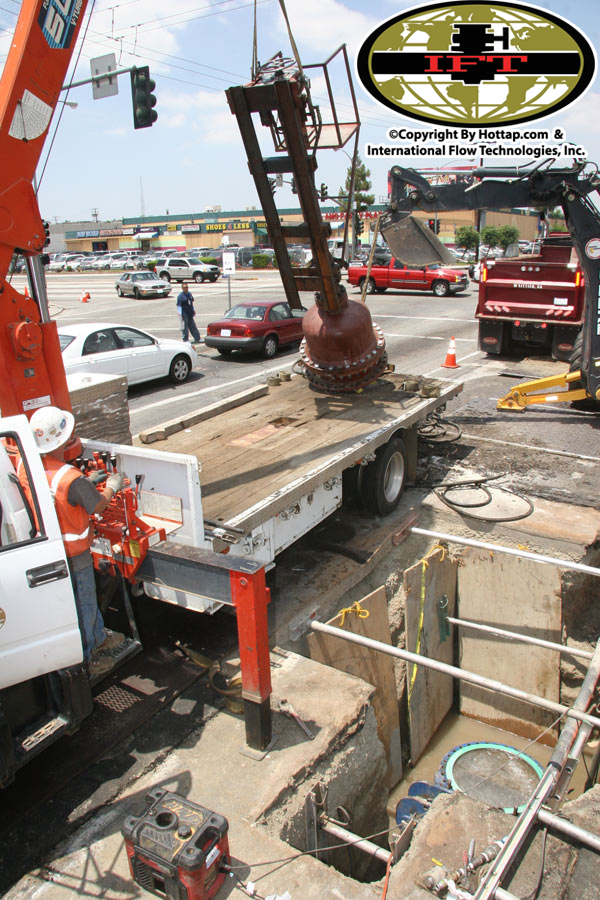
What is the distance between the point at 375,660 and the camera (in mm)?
6500

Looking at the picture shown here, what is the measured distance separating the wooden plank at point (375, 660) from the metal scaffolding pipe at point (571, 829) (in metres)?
2.36

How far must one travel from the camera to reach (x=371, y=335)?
858 centimetres

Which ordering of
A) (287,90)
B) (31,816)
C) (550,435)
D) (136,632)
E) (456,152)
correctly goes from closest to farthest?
1. (31,816)
2. (136,632)
3. (287,90)
4. (550,435)
5. (456,152)

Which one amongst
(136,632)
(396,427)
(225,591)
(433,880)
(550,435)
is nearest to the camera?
(433,880)

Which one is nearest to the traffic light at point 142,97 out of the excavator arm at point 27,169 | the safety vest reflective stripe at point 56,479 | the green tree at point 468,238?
the excavator arm at point 27,169

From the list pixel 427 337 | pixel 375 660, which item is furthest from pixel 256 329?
pixel 375 660

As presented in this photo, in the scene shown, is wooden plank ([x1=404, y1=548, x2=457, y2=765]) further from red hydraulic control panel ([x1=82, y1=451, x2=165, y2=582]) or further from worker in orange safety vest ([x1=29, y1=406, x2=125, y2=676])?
worker in orange safety vest ([x1=29, y1=406, x2=125, y2=676])

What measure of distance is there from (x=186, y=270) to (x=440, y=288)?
20529mm

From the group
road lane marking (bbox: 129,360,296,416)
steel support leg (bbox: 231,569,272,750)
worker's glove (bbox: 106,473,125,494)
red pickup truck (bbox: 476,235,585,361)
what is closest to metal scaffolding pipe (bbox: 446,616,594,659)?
steel support leg (bbox: 231,569,272,750)

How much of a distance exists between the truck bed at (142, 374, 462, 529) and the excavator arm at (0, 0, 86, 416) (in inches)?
69.4

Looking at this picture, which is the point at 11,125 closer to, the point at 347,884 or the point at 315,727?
the point at 315,727

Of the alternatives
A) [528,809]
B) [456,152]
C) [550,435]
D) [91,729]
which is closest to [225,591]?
[91,729]

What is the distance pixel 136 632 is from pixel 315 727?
155 centimetres

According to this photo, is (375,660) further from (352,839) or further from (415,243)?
(415,243)
